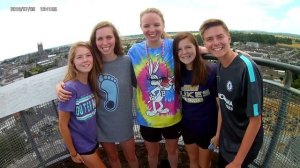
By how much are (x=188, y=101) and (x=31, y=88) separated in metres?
1.97

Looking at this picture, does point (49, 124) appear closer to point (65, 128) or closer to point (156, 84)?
point (65, 128)

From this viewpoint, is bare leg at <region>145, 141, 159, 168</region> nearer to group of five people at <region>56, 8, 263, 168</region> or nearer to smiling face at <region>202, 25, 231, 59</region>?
group of five people at <region>56, 8, 263, 168</region>

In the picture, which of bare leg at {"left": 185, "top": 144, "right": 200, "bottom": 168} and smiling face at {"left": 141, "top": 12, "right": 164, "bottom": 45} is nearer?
smiling face at {"left": 141, "top": 12, "right": 164, "bottom": 45}

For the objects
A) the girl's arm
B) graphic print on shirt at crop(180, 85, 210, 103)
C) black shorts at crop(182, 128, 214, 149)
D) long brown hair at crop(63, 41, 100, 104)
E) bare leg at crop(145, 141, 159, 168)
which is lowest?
bare leg at crop(145, 141, 159, 168)

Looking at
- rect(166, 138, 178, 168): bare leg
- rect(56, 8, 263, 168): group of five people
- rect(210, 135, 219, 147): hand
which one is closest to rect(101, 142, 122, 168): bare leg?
rect(56, 8, 263, 168): group of five people

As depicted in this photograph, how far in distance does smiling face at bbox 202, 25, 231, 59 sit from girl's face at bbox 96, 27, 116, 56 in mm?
1087

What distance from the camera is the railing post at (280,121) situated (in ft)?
9.70

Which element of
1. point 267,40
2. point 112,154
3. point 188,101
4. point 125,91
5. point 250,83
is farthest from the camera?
point 267,40

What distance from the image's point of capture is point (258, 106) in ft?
8.11

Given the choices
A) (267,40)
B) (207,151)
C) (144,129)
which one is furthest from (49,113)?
(267,40)

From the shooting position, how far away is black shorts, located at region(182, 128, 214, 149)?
334 cm

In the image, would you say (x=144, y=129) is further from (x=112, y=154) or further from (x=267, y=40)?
(x=267, y=40)

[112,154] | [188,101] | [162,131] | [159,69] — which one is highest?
[159,69]

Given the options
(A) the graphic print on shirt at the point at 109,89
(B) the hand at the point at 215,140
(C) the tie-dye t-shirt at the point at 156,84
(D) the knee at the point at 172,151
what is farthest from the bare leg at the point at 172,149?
(A) the graphic print on shirt at the point at 109,89
